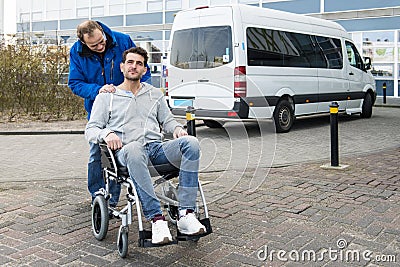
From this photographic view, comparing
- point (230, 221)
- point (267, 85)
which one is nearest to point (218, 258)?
point (230, 221)

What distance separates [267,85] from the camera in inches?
454

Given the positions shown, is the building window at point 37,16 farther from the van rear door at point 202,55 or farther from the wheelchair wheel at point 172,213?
the wheelchair wheel at point 172,213

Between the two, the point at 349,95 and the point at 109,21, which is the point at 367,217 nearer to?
the point at 349,95

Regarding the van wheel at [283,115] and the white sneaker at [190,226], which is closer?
the white sneaker at [190,226]

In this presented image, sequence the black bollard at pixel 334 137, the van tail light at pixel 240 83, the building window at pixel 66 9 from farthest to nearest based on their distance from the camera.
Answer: the building window at pixel 66 9 < the van tail light at pixel 240 83 < the black bollard at pixel 334 137

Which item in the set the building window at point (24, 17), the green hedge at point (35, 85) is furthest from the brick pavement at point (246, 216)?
the building window at point (24, 17)

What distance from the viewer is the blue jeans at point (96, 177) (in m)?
4.78

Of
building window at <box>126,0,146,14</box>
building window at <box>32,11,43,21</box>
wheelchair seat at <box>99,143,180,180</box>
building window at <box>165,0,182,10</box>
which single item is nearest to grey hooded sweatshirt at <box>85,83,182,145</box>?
wheelchair seat at <box>99,143,180,180</box>

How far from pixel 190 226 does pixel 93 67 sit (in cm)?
208

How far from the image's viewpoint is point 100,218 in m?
4.42

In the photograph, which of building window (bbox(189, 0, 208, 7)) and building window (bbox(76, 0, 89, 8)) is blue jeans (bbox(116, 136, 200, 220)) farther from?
building window (bbox(76, 0, 89, 8))

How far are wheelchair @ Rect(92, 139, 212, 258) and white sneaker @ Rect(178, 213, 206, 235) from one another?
1.2 inches

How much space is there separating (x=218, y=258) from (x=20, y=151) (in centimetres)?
707

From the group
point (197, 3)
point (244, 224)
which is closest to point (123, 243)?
point (244, 224)
